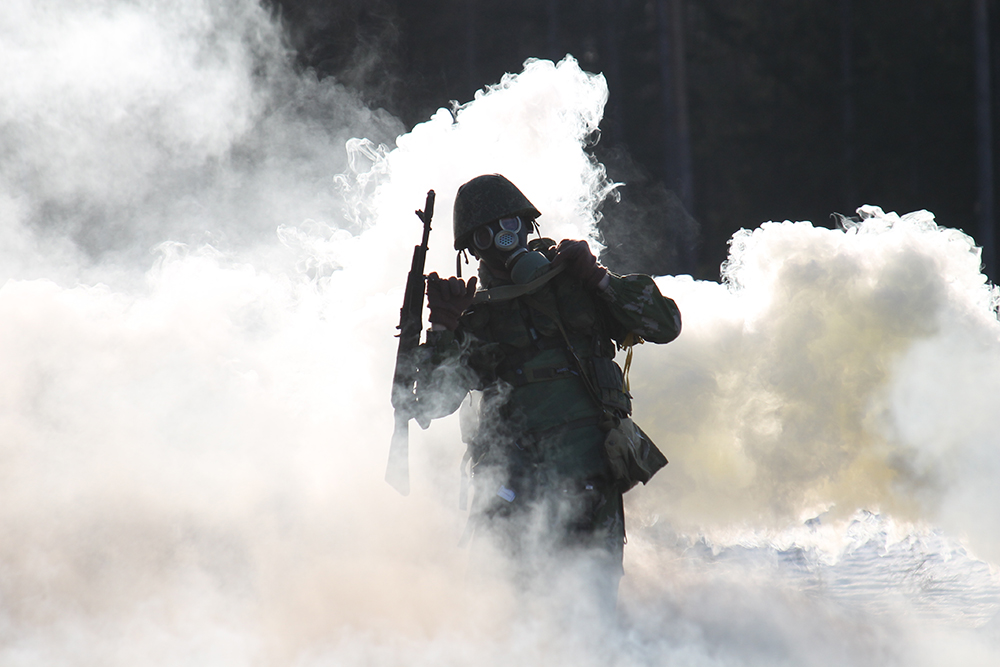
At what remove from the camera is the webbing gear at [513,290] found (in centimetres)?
391

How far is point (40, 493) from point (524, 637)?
271 centimetres

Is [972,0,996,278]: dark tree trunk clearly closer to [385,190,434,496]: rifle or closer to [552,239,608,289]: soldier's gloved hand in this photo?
[552,239,608,289]: soldier's gloved hand

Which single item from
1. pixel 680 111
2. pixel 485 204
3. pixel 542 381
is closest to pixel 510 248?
pixel 485 204

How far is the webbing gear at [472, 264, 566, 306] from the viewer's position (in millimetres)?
3910

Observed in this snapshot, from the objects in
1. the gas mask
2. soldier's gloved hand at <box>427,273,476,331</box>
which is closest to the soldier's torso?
the gas mask

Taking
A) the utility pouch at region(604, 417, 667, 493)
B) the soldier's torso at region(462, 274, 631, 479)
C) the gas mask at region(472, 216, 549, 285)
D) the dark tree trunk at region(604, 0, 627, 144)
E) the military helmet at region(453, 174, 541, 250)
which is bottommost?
the utility pouch at region(604, 417, 667, 493)

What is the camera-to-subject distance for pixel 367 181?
600cm

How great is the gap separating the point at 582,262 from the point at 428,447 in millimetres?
1814

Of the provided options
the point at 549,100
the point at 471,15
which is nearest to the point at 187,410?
the point at 549,100

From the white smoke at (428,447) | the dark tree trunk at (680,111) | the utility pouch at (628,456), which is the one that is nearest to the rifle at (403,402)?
the white smoke at (428,447)

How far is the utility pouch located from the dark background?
10.6 metres

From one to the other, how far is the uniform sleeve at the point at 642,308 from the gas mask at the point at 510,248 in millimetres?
344

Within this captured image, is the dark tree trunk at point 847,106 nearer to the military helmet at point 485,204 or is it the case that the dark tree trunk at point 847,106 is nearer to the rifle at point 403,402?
the military helmet at point 485,204

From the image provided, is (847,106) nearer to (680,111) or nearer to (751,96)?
(751,96)
